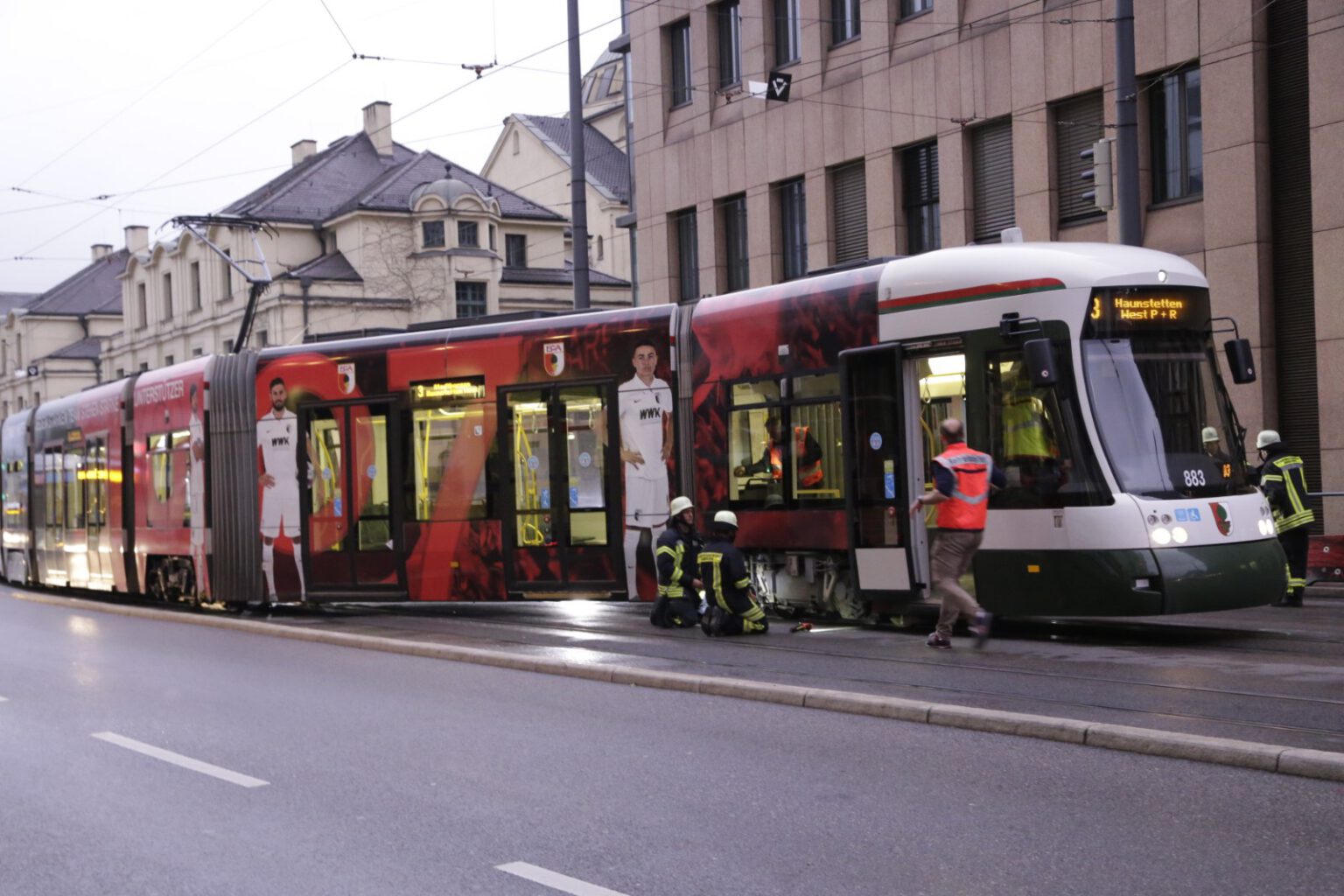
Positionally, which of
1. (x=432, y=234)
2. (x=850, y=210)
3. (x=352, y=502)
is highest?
(x=432, y=234)

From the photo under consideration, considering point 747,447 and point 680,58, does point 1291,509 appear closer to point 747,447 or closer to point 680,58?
point 747,447

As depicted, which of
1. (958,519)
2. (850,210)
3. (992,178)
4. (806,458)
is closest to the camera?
(958,519)

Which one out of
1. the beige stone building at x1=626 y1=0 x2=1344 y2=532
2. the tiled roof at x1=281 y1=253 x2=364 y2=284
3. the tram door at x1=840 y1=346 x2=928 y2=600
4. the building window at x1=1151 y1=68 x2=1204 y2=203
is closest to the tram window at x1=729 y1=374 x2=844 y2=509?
the tram door at x1=840 y1=346 x2=928 y2=600

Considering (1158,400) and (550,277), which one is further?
(550,277)

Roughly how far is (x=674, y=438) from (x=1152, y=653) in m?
5.51

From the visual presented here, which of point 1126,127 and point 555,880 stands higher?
point 1126,127

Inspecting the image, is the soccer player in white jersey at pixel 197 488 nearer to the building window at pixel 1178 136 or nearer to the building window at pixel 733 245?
the building window at pixel 733 245

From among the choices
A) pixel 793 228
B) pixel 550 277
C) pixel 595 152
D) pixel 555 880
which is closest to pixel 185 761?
pixel 555 880

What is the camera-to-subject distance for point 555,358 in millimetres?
16828

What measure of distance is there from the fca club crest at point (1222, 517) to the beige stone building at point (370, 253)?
141ft

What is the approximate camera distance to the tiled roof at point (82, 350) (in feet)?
278

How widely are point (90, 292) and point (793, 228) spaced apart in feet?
227

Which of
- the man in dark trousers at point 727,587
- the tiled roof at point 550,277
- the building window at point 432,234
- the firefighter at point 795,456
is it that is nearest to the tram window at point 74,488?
the firefighter at point 795,456

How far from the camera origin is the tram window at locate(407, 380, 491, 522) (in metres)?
17.5
